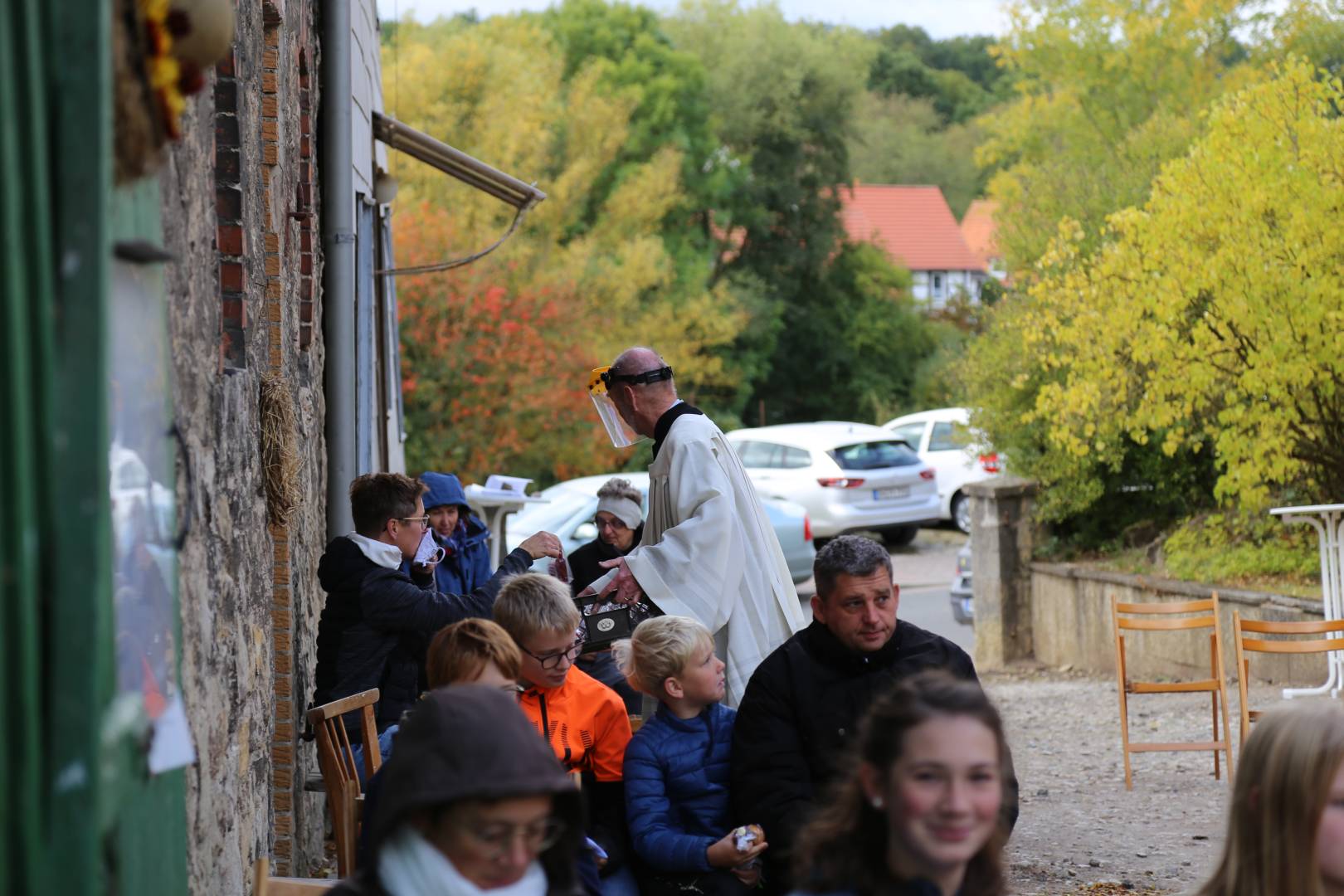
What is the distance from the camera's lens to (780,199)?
117 feet

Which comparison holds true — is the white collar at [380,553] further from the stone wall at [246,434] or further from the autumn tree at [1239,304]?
the autumn tree at [1239,304]

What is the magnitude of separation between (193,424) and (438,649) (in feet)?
2.58

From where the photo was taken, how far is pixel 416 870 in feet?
8.00

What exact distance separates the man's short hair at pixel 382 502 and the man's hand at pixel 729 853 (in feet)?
5.85

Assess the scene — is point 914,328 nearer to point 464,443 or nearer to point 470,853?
point 464,443

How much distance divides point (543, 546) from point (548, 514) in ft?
27.0

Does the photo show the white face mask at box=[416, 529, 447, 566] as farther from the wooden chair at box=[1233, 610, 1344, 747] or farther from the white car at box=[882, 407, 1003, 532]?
the white car at box=[882, 407, 1003, 532]

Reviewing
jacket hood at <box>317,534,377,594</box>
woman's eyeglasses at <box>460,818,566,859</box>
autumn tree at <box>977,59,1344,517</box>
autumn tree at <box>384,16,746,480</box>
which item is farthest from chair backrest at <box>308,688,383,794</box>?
autumn tree at <box>384,16,746,480</box>

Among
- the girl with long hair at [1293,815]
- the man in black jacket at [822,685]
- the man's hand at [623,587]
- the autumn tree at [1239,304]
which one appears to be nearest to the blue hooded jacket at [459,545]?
the man's hand at [623,587]

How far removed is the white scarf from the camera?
243cm

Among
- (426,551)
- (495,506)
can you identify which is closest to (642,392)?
(426,551)

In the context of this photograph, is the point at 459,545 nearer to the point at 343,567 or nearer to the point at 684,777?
the point at 343,567

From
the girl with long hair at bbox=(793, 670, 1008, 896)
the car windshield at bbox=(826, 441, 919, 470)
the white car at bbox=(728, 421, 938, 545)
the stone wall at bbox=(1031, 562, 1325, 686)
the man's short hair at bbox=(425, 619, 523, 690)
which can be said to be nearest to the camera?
the girl with long hair at bbox=(793, 670, 1008, 896)

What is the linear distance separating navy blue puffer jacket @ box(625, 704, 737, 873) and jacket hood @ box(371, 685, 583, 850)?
160cm
